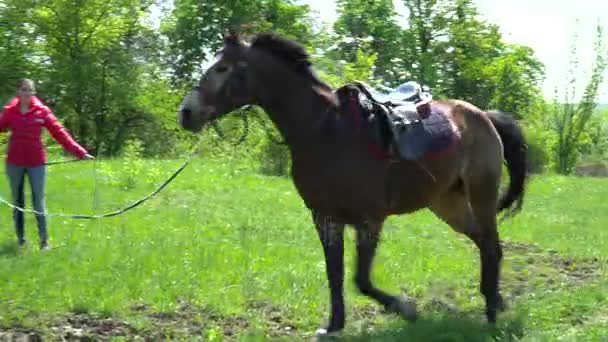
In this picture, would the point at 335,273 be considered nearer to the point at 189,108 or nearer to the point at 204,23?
the point at 189,108

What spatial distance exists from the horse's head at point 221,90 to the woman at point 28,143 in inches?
140

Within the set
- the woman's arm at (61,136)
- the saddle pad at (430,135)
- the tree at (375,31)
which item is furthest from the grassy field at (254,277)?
the tree at (375,31)

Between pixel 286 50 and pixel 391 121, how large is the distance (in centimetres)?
100

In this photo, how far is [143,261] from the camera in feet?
27.7

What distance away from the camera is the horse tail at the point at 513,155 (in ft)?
26.1

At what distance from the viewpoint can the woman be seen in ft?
A: 29.6

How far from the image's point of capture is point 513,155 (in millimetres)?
8055

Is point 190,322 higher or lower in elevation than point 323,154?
lower

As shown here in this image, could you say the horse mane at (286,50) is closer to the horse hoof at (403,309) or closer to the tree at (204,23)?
the horse hoof at (403,309)

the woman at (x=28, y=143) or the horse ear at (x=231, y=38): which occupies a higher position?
the horse ear at (x=231, y=38)

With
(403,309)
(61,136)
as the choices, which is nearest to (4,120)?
(61,136)

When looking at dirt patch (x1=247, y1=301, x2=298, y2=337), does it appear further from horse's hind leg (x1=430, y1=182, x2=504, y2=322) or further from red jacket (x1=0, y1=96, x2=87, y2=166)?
red jacket (x1=0, y1=96, x2=87, y2=166)

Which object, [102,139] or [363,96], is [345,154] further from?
[102,139]

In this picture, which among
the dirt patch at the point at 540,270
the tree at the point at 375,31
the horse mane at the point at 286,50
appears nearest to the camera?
the horse mane at the point at 286,50
